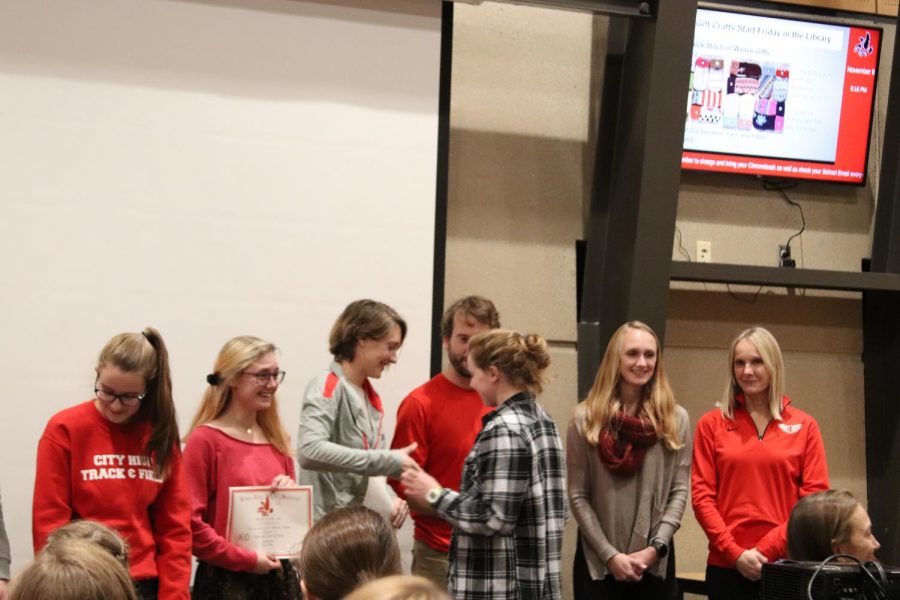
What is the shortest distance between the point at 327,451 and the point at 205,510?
1.34ft

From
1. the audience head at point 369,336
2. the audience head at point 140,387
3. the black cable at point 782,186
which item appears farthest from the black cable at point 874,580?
the black cable at point 782,186

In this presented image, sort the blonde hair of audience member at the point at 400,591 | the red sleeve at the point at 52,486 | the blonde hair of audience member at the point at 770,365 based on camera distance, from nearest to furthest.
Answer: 1. the blonde hair of audience member at the point at 400,591
2. the red sleeve at the point at 52,486
3. the blonde hair of audience member at the point at 770,365

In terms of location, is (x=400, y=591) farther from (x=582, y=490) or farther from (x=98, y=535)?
(x=582, y=490)

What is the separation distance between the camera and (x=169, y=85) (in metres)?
4.03

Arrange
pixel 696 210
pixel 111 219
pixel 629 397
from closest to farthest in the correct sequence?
pixel 629 397
pixel 111 219
pixel 696 210

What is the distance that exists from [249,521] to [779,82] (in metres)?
3.27

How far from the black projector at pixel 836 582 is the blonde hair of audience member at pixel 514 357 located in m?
1.01

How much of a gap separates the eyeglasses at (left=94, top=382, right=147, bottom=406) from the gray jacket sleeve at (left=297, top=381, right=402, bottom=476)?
56 centimetres

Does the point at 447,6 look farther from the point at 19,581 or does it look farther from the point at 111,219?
the point at 19,581

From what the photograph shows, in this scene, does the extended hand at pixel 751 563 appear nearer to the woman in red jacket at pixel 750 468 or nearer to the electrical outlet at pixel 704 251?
the woman in red jacket at pixel 750 468

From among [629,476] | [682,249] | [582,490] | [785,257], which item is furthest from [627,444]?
[785,257]

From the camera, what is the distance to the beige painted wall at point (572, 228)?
4.65 m

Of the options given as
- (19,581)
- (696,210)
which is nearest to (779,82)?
(696,210)

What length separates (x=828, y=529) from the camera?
258cm
